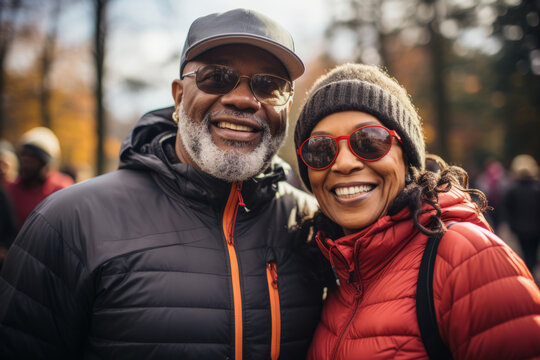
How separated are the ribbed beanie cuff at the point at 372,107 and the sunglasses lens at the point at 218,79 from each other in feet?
1.64

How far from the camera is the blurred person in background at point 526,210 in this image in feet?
25.2

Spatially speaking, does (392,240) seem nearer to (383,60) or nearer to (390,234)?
(390,234)

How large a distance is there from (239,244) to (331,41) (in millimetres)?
17938

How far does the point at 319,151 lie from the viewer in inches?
83.7

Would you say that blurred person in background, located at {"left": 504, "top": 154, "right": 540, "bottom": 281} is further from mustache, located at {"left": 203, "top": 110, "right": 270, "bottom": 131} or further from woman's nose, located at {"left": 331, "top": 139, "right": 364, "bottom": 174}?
mustache, located at {"left": 203, "top": 110, "right": 270, "bottom": 131}

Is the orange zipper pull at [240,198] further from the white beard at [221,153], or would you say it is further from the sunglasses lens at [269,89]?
the sunglasses lens at [269,89]

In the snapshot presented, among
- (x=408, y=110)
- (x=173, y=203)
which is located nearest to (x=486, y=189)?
(x=408, y=110)

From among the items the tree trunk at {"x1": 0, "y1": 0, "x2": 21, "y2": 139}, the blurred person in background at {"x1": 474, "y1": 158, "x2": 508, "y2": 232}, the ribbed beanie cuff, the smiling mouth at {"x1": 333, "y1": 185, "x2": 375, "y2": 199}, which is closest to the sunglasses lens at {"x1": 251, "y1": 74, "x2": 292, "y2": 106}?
the ribbed beanie cuff

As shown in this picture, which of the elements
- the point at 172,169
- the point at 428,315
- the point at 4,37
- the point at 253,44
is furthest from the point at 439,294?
the point at 4,37

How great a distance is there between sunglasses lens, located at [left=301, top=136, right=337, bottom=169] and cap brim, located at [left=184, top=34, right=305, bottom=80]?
0.56 m

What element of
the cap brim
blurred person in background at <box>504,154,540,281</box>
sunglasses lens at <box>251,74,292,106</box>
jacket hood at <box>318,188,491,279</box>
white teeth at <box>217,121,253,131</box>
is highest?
the cap brim

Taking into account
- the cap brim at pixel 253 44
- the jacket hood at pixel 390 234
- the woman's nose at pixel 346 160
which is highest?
the cap brim at pixel 253 44

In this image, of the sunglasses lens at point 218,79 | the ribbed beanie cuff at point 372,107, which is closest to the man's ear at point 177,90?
the sunglasses lens at point 218,79

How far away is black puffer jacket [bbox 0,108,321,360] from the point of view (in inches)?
74.0
